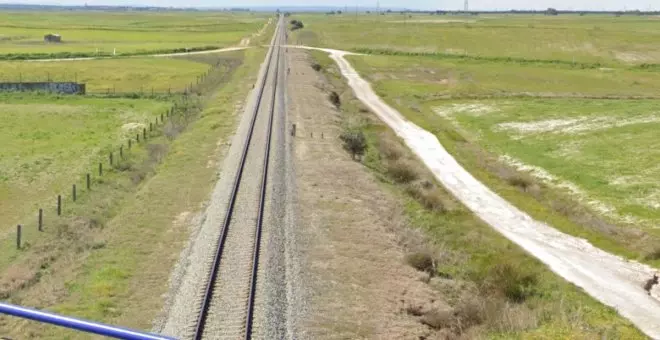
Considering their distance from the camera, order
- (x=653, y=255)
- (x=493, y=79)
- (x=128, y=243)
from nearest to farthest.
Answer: (x=128, y=243) → (x=653, y=255) → (x=493, y=79)

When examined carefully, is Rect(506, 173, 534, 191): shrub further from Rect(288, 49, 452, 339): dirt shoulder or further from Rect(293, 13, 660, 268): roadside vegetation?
Rect(288, 49, 452, 339): dirt shoulder

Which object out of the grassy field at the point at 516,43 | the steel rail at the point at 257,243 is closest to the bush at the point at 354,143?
the steel rail at the point at 257,243

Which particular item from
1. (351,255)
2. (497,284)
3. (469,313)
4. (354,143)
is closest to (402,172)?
(354,143)

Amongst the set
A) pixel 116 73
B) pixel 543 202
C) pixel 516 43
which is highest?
pixel 516 43

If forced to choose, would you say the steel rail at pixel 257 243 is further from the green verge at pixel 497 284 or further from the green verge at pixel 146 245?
the green verge at pixel 497 284

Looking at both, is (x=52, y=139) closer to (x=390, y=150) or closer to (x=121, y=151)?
(x=121, y=151)

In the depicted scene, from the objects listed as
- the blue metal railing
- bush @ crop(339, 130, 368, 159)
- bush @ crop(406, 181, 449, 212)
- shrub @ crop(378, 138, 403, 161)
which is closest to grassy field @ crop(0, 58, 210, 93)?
bush @ crop(339, 130, 368, 159)

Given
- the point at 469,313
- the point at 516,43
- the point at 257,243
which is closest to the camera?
the point at 469,313
